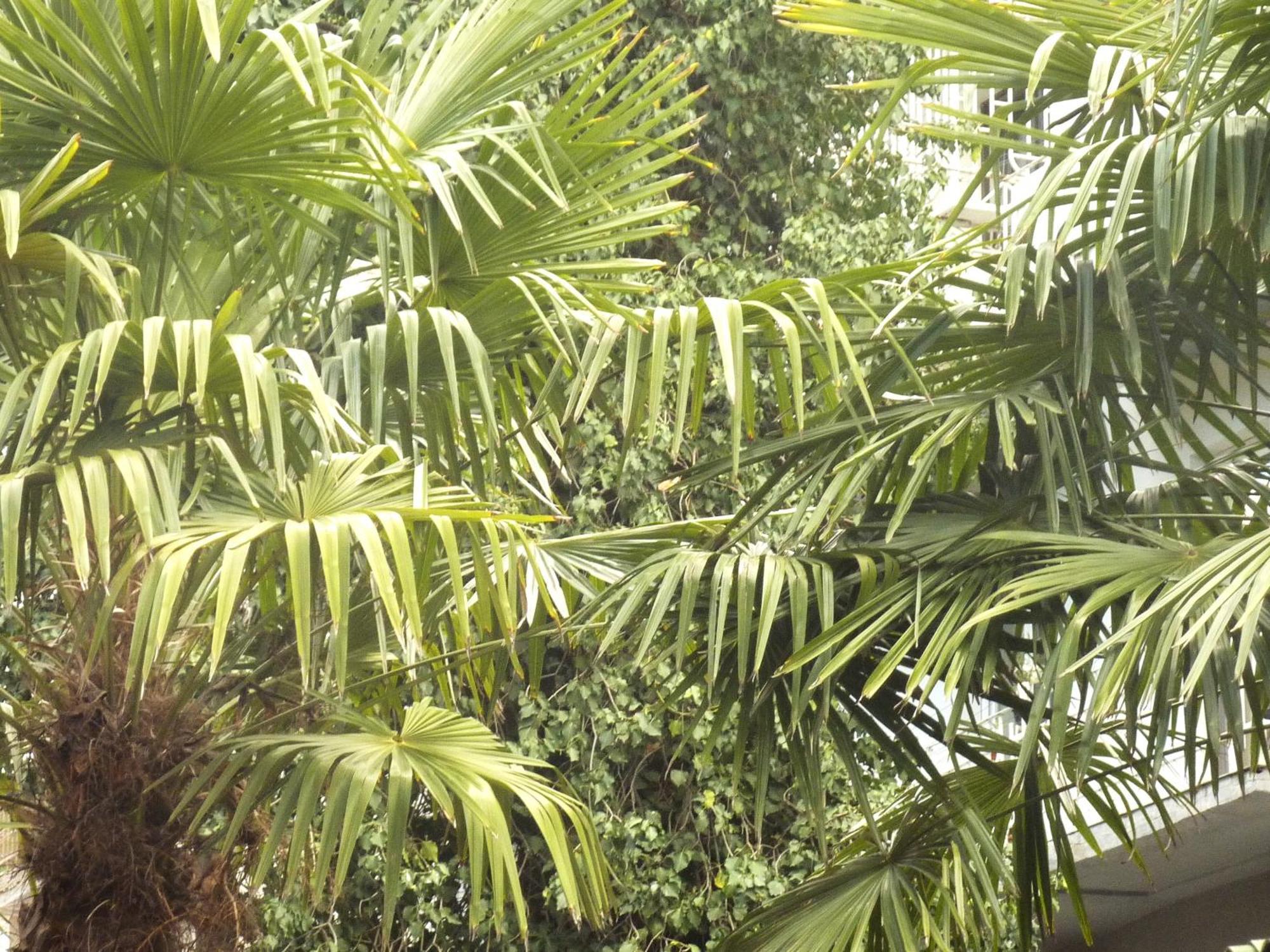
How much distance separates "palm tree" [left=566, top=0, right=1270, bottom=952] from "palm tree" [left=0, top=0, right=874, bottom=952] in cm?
29

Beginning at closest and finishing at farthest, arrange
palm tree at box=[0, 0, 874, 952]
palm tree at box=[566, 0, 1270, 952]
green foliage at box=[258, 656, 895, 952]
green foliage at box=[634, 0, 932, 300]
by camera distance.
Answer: palm tree at box=[0, 0, 874, 952], palm tree at box=[566, 0, 1270, 952], green foliage at box=[258, 656, 895, 952], green foliage at box=[634, 0, 932, 300]

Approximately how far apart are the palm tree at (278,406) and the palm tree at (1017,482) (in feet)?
0.95

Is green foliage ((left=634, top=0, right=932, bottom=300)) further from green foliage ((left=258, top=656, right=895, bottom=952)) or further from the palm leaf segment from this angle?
the palm leaf segment

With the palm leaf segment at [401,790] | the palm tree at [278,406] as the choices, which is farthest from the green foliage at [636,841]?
the palm leaf segment at [401,790]

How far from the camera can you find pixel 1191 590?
2496 millimetres

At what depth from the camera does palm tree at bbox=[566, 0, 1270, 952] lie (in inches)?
107

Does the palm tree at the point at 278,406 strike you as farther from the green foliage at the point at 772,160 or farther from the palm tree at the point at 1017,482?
the green foliage at the point at 772,160

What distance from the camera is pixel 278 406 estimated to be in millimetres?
2379

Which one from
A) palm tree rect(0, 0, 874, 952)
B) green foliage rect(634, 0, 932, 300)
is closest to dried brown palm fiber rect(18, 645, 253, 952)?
palm tree rect(0, 0, 874, 952)

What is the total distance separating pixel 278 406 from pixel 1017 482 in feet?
5.58

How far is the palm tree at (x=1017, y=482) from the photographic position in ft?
8.89

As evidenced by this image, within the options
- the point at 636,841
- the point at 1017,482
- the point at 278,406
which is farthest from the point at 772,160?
the point at 278,406

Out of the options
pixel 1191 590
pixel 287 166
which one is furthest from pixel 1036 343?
pixel 287 166

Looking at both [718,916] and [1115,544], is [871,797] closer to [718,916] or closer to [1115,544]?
[718,916]
